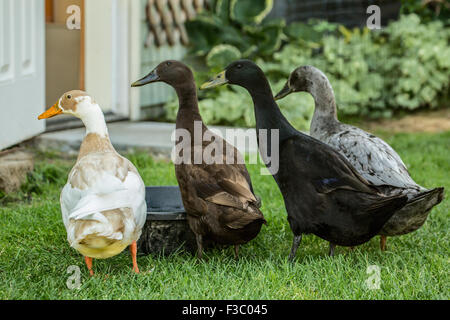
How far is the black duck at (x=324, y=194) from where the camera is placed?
114 inches

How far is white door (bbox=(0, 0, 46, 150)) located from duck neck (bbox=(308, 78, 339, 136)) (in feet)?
8.17

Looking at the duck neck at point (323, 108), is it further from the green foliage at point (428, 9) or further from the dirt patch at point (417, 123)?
the green foliage at point (428, 9)

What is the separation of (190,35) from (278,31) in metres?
1.09

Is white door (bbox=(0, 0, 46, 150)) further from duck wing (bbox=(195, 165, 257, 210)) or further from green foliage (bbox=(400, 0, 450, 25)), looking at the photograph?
green foliage (bbox=(400, 0, 450, 25))

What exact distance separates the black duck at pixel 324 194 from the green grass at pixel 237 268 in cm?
19

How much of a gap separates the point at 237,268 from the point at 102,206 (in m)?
0.77

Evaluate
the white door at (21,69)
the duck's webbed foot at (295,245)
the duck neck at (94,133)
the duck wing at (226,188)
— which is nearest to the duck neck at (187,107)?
the duck wing at (226,188)

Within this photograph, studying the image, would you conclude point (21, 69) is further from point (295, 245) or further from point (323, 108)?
point (295, 245)

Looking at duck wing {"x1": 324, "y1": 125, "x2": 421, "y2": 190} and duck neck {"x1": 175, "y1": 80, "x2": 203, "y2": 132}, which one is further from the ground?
duck neck {"x1": 175, "y1": 80, "x2": 203, "y2": 132}

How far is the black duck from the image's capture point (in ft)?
9.50

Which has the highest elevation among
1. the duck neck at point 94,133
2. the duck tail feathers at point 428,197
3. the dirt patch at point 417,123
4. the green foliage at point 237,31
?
the green foliage at point 237,31

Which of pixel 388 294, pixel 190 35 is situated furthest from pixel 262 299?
pixel 190 35

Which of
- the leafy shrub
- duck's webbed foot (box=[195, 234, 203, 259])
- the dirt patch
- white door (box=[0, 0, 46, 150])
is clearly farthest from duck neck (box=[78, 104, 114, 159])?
the dirt patch

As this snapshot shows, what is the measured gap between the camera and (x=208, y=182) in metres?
3.06
